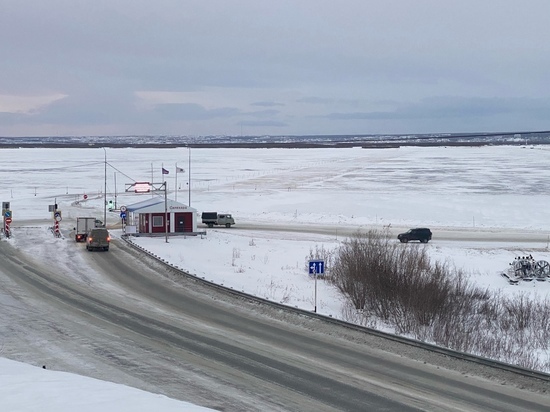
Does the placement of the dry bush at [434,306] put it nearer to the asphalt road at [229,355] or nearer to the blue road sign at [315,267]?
the blue road sign at [315,267]

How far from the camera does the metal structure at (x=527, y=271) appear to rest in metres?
35.8

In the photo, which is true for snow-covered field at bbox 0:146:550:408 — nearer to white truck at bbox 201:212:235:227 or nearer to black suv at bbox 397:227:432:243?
black suv at bbox 397:227:432:243

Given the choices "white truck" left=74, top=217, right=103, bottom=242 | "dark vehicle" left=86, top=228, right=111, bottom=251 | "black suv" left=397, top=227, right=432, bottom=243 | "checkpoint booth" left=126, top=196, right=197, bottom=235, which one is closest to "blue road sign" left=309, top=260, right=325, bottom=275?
"dark vehicle" left=86, top=228, right=111, bottom=251

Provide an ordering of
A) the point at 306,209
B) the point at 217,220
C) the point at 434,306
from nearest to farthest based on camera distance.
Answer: the point at 434,306
the point at 217,220
the point at 306,209

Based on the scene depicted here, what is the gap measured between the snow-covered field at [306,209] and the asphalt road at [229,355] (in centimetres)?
506

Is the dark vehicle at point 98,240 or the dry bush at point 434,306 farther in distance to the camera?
the dark vehicle at point 98,240

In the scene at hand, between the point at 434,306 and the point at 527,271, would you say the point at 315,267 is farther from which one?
the point at 527,271

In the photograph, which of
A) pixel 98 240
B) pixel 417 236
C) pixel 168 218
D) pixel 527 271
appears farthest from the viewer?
pixel 168 218

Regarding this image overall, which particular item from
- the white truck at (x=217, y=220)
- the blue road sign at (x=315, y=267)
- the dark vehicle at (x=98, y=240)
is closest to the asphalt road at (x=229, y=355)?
the blue road sign at (x=315, y=267)

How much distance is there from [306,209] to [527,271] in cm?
3211

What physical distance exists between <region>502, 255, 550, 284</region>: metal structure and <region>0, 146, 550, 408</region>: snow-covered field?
478mm

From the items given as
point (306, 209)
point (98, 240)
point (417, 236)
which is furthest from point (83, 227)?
point (306, 209)

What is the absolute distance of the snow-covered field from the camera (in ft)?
119

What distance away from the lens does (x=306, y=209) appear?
66250 mm
